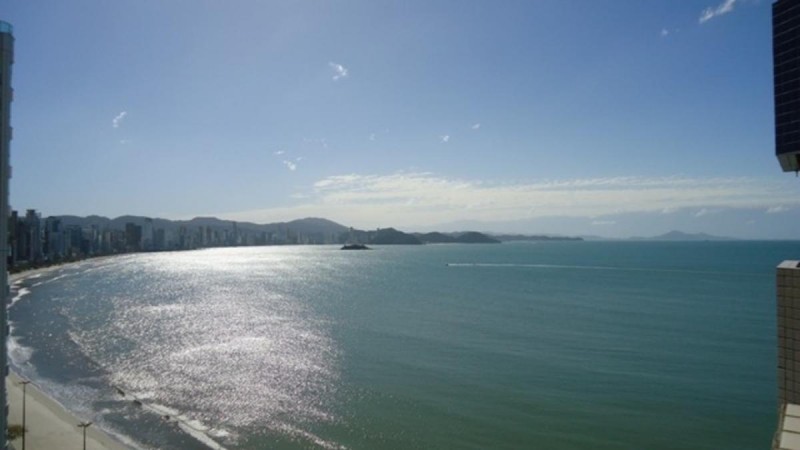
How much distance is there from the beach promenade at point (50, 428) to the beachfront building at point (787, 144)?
34.7m

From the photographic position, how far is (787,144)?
2003 cm

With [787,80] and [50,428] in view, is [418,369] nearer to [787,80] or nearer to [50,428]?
[50,428]

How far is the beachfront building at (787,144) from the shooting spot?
1662 centimetres

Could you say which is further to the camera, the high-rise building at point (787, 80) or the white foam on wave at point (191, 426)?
the white foam on wave at point (191, 426)

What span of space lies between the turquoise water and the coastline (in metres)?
1.65

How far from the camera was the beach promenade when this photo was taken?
31.2 metres

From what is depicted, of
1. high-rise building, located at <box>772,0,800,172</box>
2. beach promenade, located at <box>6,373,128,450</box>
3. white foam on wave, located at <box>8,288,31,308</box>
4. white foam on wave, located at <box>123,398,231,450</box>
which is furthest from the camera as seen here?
white foam on wave, located at <box>8,288,31,308</box>

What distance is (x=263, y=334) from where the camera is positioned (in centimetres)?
6500

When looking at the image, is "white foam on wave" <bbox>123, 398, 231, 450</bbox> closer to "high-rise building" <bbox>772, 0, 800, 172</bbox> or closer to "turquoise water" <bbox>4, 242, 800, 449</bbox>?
"turquoise water" <bbox>4, 242, 800, 449</bbox>

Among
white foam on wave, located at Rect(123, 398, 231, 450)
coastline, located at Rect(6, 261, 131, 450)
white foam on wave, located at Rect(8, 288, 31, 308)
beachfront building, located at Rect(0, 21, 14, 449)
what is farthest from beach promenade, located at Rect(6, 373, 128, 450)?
white foam on wave, located at Rect(8, 288, 31, 308)

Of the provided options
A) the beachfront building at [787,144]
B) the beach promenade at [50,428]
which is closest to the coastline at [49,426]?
the beach promenade at [50,428]

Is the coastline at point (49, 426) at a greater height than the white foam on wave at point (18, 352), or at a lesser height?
lesser

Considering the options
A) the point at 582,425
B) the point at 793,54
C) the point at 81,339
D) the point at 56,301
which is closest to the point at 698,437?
the point at 582,425

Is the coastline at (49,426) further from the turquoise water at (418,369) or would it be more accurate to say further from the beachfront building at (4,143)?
the beachfront building at (4,143)
